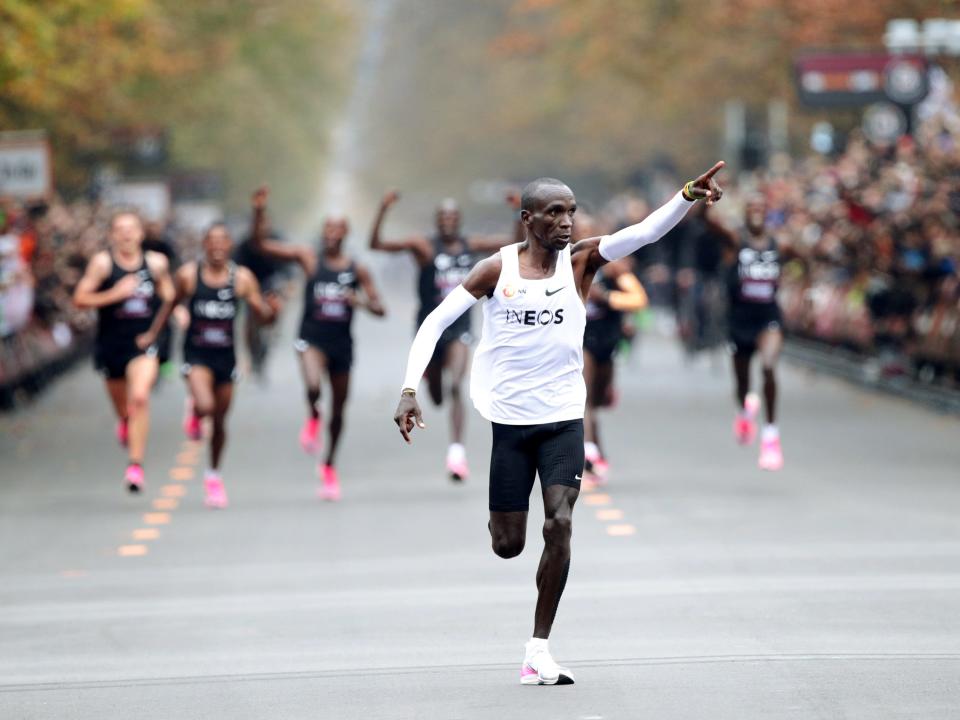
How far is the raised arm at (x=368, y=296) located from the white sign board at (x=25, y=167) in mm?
13291

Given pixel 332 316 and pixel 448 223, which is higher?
pixel 448 223

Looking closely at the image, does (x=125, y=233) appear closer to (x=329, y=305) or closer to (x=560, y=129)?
(x=329, y=305)

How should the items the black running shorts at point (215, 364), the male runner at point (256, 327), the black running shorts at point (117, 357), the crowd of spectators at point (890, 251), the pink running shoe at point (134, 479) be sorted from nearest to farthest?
the pink running shoe at point (134, 479)
the black running shorts at point (215, 364)
the black running shorts at point (117, 357)
the crowd of spectators at point (890, 251)
the male runner at point (256, 327)

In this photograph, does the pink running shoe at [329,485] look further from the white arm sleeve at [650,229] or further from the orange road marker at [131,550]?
the white arm sleeve at [650,229]

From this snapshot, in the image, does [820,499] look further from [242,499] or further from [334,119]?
[334,119]

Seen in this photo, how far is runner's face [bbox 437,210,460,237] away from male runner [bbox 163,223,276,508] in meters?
1.84

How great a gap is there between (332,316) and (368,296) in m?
0.30

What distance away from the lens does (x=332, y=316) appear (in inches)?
602

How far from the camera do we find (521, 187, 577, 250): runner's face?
8.16 metres

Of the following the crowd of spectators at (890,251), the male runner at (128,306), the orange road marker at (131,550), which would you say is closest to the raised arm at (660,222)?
the orange road marker at (131,550)

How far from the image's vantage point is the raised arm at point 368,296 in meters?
15.1

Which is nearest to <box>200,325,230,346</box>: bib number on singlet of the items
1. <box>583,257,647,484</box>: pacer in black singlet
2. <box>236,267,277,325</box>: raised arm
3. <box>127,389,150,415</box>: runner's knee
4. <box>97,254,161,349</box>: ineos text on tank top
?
<box>236,267,277,325</box>: raised arm

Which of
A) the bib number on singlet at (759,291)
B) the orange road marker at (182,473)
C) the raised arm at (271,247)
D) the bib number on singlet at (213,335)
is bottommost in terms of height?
the orange road marker at (182,473)

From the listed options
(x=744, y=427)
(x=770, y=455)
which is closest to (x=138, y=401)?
(x=770, y=455)
